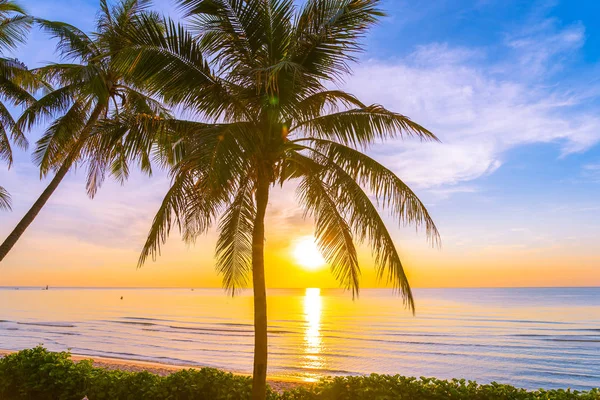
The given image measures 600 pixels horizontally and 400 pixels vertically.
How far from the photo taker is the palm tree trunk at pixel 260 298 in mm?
6551

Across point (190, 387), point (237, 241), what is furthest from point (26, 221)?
point (190, 387)

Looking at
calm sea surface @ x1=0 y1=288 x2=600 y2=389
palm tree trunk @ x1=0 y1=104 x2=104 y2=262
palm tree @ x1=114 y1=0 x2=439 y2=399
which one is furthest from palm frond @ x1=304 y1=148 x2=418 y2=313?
calm sea surface @ x1=0 y1=288 x2=600 y2=389

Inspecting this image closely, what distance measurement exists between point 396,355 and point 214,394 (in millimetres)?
20172

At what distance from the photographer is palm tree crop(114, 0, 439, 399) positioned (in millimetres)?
6199

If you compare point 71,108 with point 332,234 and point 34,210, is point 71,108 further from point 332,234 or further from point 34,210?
point 332,234

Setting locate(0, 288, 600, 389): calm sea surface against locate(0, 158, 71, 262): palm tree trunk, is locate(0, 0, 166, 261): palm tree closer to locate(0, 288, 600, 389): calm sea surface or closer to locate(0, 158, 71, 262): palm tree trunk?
locate(0, 158, 71, 262): palm tree trunk

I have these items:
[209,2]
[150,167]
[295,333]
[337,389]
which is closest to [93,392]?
[337,389]

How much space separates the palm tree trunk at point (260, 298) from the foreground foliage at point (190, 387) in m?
0.91

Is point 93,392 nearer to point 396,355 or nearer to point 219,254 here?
point 219,254

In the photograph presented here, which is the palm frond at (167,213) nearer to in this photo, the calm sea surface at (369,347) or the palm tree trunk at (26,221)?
the palm tree trunk at (26,221)

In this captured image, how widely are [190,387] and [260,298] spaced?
93.2 inches

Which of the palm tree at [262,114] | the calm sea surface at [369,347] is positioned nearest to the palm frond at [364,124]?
the palm tree at [262,114]

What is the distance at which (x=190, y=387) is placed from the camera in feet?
25.1

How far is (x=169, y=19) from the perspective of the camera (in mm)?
6234
